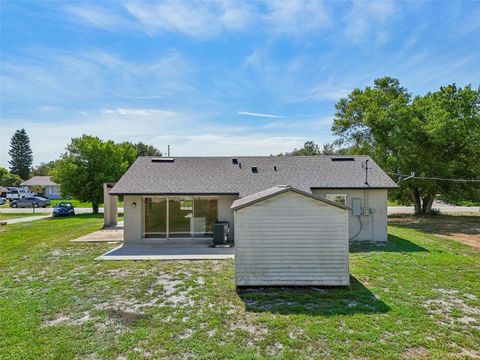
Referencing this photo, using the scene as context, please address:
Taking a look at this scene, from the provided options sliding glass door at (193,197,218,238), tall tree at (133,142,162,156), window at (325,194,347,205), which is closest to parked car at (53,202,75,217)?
sliding glass door at (193,197,218,238)

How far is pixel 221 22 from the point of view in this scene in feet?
36.5

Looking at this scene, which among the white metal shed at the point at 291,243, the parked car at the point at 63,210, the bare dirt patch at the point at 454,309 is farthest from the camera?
the parked car at the point at 63,210

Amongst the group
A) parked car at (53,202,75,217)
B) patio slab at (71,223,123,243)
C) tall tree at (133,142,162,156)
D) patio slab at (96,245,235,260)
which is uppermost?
tall tree at (133,142,162,156)

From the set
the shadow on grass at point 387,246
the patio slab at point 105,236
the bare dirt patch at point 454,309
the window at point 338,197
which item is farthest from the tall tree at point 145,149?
the bare dirt patch at point 454,309

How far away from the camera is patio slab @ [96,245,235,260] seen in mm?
10398

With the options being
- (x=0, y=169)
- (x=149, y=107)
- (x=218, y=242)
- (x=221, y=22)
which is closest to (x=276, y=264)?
(x=218, y=242)

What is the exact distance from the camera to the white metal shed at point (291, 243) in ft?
23.9

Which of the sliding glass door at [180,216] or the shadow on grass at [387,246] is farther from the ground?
the sliding glass door at [180,216]

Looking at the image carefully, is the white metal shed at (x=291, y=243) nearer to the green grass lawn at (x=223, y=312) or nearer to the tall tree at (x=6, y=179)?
the green grass lawn at (x=223, y=312)

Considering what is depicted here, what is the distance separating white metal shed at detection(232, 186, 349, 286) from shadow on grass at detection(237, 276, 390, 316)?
19 cm

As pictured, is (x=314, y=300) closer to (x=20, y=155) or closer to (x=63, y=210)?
(x=63, y=210)

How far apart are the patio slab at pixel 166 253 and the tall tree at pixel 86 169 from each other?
1565cm

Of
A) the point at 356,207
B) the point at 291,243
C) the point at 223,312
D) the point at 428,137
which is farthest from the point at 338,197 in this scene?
the point at 428,137

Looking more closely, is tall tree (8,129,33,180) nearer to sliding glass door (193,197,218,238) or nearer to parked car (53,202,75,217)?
parked car (53,202,75,217)
